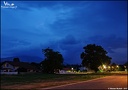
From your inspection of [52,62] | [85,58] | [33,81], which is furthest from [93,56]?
[33,81]

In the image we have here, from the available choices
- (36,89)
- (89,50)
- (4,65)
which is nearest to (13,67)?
(4,65)

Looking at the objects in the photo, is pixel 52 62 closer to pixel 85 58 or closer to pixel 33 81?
pixel 85 58

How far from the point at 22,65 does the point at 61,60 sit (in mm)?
24568

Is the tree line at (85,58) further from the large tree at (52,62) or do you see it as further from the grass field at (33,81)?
the grass field at (33,81)

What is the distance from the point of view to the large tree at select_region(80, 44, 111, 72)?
91.7m

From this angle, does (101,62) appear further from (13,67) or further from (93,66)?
(13,67)

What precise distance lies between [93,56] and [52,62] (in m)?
17.3

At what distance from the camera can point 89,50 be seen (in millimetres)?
94812

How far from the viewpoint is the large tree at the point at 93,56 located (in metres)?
91.7

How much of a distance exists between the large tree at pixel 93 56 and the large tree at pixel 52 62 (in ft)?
43.7

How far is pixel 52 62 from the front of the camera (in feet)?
269

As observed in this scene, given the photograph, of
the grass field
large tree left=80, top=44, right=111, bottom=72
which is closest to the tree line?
large tree left=80, top=44, right=111, bottom=72

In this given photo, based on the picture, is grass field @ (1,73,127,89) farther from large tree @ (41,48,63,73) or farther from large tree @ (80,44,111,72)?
large tree @ (80,44,111,72)

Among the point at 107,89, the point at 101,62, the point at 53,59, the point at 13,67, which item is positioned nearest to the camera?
the point at 107,89
